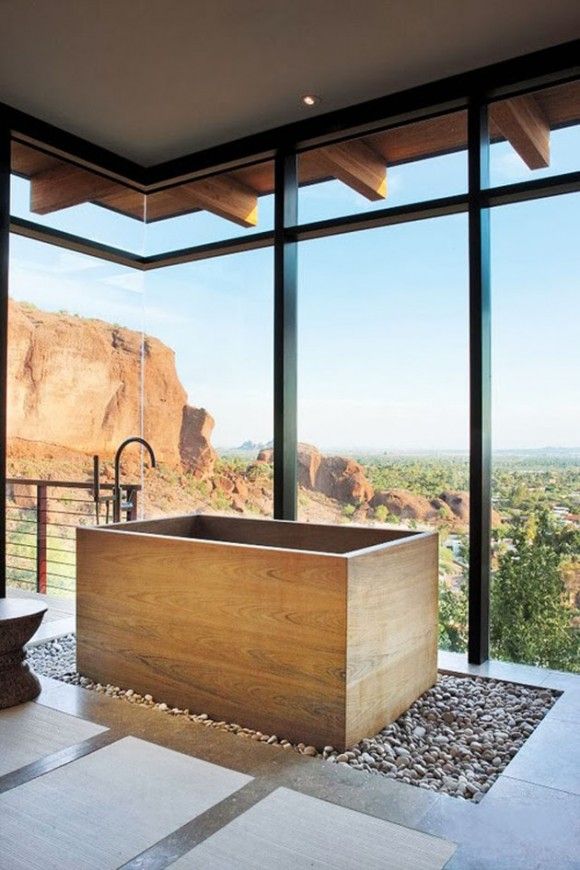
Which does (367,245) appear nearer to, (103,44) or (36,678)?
(103,44)

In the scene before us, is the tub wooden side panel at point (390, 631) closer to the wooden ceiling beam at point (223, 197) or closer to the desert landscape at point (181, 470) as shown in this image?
the desert landscape at point (181, 470)

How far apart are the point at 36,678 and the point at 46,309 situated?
2.49 m

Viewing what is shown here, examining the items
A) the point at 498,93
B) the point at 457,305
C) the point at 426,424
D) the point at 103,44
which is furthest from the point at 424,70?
the point at 426,424

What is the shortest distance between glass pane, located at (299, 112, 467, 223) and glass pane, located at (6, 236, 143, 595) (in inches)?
63.6

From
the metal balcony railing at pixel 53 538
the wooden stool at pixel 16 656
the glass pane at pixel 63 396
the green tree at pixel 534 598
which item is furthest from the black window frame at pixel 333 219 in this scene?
the wooden stool at pixel 16 656

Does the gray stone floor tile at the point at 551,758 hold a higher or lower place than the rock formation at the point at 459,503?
lower

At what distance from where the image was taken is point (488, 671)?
10.7 feet

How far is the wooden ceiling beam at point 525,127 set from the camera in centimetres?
341

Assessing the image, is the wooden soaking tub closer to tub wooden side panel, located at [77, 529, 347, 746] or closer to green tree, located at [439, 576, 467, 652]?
tub wooden side panel, located at [77, 529, 347, 746]

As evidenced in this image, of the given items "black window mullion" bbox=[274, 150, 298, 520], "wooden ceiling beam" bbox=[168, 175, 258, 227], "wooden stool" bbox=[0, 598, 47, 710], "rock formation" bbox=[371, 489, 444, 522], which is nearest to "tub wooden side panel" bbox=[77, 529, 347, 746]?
"wooden stool" bbox=[0, 598, 47, 710]

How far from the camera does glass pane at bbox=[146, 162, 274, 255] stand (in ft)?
14.4

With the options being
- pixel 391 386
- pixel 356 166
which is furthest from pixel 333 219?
pixel 391 386

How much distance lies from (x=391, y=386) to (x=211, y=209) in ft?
5.83

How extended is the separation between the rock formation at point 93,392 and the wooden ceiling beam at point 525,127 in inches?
101
